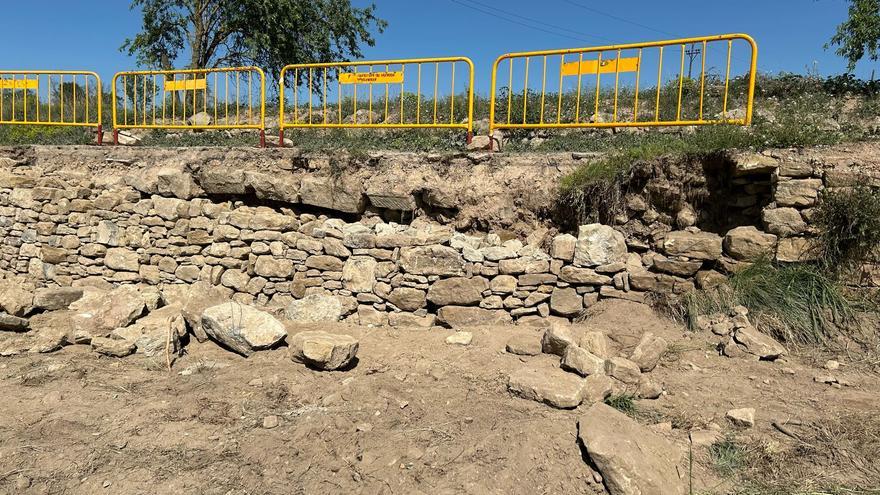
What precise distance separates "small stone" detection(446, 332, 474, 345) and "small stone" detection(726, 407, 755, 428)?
217cm

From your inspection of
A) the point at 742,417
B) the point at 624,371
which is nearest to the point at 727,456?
the point at 742,417

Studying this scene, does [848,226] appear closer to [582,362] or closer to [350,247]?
[582,362]

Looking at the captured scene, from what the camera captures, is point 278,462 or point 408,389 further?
point 408,389

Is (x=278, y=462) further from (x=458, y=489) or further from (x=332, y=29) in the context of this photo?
(x=332, y=29)

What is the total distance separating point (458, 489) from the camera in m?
2.79

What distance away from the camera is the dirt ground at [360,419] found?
115 inches

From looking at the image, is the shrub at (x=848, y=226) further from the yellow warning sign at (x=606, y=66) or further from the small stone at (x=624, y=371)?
the yellow warning sign at (x=606, y=66)

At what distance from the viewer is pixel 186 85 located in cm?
763

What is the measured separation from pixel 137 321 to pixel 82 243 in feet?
8.28

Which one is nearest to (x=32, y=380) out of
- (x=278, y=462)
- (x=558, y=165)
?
(x=278, y=462)

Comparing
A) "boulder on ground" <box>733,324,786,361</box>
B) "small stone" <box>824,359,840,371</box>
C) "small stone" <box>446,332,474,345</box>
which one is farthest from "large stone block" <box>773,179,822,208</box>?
"small stone" <box>446,332,474,345</box>

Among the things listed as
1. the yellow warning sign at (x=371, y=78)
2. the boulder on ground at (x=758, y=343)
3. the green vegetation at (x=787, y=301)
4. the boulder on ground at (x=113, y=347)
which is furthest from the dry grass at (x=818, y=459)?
the yellow warning sign at (x=371, y=78)

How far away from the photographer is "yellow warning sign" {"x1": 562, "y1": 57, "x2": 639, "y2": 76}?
19.4 feet

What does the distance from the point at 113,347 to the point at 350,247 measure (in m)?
2.34
